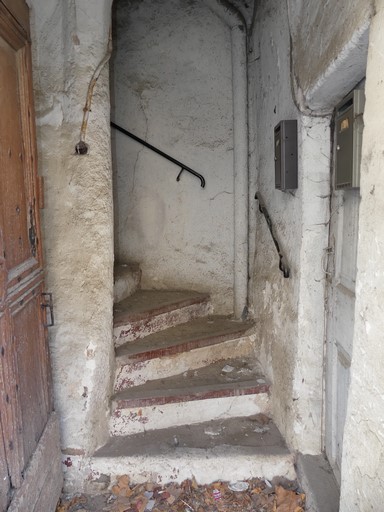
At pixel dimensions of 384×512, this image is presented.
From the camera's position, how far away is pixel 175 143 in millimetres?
3641

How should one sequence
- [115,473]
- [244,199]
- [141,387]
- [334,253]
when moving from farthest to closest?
1. [244,199]
2. [141,387]
3. [115,473]
4. [334,253]

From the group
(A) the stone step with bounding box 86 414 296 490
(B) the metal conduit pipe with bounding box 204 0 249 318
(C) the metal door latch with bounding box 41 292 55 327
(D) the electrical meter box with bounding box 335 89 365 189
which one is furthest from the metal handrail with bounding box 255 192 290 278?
(C) the metal door latch with bounding box 41 292 55 327

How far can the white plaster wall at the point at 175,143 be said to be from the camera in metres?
3.55

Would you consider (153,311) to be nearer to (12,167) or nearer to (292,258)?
(292,258)

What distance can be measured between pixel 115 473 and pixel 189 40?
11.1 ft

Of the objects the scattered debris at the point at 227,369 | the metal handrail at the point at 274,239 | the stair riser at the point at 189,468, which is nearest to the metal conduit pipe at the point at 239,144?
the metal handrail at the point at 274,239

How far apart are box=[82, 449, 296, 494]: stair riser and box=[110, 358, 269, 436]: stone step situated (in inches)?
9.4

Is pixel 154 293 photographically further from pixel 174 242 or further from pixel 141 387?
pixel 141 387

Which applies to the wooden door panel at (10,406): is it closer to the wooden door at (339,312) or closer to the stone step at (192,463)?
the stone step at (192,463)

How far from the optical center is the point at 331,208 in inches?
85.1

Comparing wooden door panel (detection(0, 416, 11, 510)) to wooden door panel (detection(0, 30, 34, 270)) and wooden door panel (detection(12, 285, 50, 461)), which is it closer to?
wooden door panel (detection(12, 285, 50, 461))

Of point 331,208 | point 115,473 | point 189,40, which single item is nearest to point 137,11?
point 189,40

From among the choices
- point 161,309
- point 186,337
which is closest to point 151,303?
point 161,309

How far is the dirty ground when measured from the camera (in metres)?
2.30
